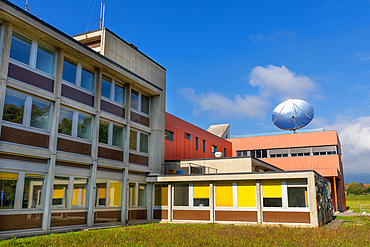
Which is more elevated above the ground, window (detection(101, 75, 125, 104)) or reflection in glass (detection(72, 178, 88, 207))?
window (detection(101, 75, 125, 104))

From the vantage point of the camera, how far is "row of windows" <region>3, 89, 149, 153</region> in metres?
13.9

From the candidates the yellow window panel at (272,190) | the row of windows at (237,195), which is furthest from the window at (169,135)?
the yellow window panel at (272,190)

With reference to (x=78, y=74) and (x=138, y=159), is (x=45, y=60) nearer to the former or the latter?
(x=78, y=74)

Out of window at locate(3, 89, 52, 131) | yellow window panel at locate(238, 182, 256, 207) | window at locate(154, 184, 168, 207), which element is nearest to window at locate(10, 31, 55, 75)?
window at locate(3, 89, 52, 131)

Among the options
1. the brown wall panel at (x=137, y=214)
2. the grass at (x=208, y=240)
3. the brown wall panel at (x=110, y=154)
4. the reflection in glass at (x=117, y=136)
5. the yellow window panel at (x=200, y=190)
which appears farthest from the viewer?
the brown wall panel at (x=137, y=214)

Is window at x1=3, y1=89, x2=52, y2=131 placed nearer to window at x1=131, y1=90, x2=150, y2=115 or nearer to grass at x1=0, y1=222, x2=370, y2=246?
grass at x1=0, y1=222, x2=370, y2=246

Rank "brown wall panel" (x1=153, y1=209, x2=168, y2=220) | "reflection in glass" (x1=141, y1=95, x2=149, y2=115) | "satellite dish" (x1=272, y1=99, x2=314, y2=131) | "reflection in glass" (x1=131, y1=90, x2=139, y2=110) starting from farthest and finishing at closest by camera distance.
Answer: "satellite dish" (x1=272, y1=99, x2=314, y2=131) → "reflection in glass" (x1=141, y1=95, x2=149, y2=115) → "reflection in glass" (x1=131, y1=90, x2=139, y2=110) → "brown wall panel" (x1=153, y1=209, x2=168, y2=220)

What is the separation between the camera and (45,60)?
15.7 m

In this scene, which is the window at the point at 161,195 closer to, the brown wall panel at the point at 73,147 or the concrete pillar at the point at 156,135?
the concrete pillar at the point at 156,135

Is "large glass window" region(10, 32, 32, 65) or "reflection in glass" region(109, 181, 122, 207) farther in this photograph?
"reflection in glass" region(109, 181, 122, 207)

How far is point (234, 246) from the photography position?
10500 millimetres

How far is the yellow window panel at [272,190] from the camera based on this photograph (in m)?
18.2

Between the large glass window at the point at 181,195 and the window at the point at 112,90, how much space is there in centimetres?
639

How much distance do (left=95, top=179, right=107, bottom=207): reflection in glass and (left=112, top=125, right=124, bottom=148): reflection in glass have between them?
2.47m
